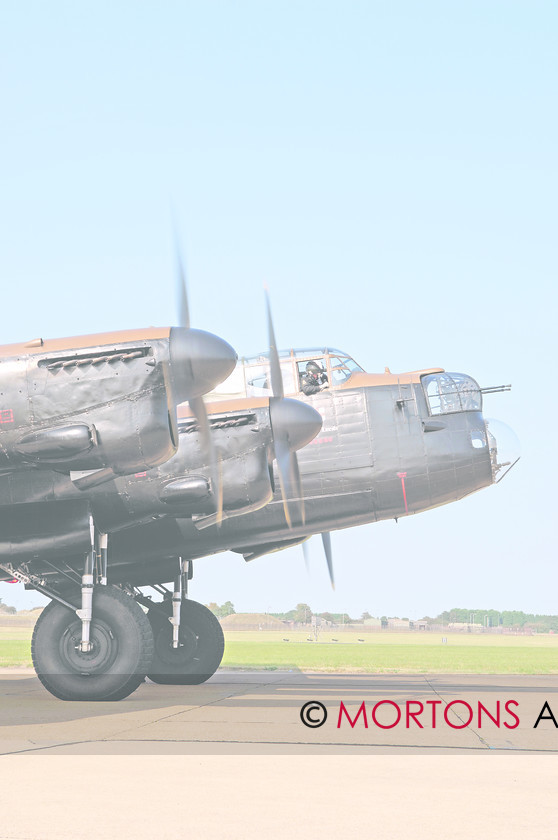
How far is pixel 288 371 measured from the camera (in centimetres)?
2339

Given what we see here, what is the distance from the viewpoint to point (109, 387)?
16359 mm

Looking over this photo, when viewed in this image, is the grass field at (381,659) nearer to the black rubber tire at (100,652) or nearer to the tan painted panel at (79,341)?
the black rubber tire at (100,652)

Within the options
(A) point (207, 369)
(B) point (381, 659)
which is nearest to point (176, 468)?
(A) point (207, 369)

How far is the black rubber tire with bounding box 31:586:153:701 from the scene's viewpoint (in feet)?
57.9

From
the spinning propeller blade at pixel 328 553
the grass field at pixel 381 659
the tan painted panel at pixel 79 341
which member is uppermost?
the tan painted panel at pixel 79 341

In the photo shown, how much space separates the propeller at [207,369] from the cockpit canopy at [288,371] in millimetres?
3912

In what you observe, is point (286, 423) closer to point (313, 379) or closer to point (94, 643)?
point (313, 379)

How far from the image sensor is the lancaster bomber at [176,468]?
16.3 meters

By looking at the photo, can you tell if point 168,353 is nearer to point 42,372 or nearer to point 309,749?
point 42,372

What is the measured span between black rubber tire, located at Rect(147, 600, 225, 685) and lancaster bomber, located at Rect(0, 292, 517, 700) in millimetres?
38

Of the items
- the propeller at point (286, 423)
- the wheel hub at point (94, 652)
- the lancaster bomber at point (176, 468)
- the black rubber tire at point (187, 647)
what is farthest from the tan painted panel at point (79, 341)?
Result: the black rubber tire at point (187, 647)

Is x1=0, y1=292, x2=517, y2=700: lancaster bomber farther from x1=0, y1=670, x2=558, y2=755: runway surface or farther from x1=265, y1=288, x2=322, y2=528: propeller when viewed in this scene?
x1=0, y1=670, x2=558, y2=755: runway surface

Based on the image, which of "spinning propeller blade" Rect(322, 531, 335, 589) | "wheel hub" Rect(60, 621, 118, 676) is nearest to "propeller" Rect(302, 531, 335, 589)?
"spinning propeller blade" Rect(322, 531, 335, 589)
